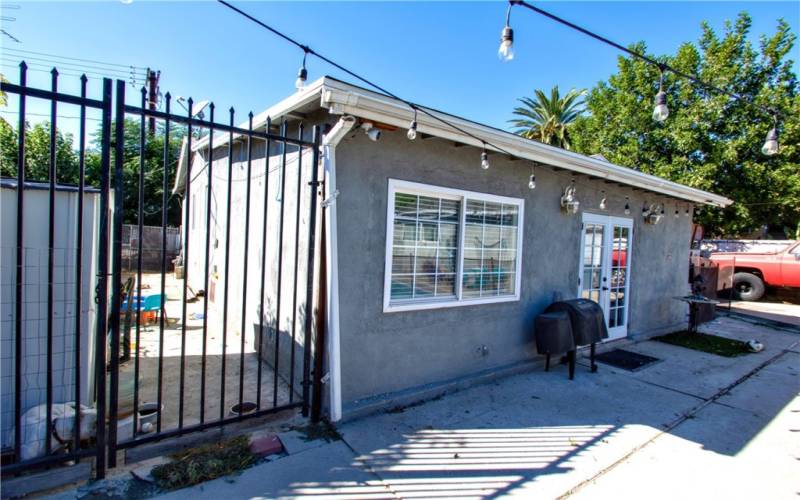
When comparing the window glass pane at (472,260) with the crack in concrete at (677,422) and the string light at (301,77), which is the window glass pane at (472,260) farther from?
the string light at (301,77)

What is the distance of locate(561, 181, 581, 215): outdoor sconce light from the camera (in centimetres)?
578

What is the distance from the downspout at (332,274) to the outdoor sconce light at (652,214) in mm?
6416

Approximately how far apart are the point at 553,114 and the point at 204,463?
2409 cm

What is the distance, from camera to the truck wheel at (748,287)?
43.0 ft

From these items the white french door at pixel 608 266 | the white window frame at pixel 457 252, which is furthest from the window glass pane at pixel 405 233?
the white french door at pixel 608 266

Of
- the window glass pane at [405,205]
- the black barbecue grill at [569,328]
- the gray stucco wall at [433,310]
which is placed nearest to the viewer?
the gray stucco wall at [433,310]

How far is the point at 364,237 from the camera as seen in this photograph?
12.9ft

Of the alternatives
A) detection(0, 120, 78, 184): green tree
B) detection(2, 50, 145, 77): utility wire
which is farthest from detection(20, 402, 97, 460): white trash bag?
detection(0, 120, 78, 184): green tree

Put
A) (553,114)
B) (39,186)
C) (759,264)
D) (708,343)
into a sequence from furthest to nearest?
1. (553,114)
2. (759,264)
3. (708,343)
4. (39,186)

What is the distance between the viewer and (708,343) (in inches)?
292

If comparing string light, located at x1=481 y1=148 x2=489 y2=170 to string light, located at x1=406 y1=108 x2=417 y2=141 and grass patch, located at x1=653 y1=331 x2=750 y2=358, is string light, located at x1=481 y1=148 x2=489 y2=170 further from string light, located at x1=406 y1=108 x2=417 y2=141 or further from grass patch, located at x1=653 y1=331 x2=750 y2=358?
grass patch, located at x1=653 y1=331 x2=750 y2=358

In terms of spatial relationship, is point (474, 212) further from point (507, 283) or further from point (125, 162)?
point (125, 162)

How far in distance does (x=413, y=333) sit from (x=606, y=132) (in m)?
16.6

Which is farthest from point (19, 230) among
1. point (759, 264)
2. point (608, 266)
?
point (759, 264)
